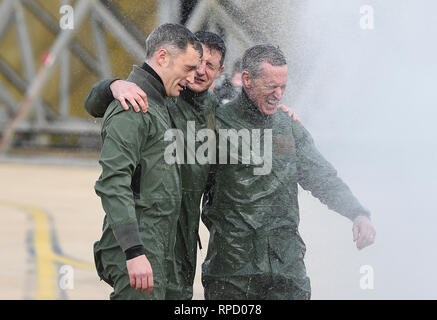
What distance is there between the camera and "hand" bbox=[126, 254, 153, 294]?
3.24m

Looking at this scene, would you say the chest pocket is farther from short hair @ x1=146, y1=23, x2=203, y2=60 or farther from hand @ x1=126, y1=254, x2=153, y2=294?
hand @ x1=126, y1=254, x2=153, y2=294

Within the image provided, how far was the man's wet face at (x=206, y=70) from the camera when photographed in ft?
12.7

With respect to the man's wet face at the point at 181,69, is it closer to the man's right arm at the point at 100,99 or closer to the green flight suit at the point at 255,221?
the man's right arm at the point at 100,99

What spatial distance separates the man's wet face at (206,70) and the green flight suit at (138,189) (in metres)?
0.35

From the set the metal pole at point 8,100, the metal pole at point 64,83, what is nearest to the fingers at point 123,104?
the metal pole at point 64,83

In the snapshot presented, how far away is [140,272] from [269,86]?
114 cm

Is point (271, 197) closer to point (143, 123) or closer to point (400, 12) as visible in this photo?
point (143, 123)

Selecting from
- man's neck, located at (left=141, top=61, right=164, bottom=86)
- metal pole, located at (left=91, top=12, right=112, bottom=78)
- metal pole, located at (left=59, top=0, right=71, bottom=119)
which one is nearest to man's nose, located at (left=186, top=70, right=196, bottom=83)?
man's neck, located at (left=141, top=61, right=164, bottom=86)

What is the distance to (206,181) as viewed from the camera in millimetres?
3934

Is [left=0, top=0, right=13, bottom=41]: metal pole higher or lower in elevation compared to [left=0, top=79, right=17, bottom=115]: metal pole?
higher

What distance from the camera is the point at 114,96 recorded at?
3.47 meters

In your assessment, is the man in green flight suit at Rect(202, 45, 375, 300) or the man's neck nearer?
the man's neck
